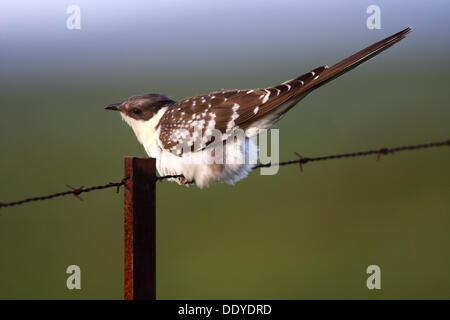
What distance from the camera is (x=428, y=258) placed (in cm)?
1220

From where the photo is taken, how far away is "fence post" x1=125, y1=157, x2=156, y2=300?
3125 mm

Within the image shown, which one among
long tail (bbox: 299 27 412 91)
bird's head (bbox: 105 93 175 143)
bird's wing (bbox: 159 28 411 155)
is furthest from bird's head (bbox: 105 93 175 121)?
long tail (bbox: 299 27 412 91)

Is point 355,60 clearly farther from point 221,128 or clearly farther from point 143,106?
point 143,106

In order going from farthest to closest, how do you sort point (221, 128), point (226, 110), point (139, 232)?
point (226, 110)
point (221, 128)
point (139, 232)

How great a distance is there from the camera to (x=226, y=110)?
4.63m

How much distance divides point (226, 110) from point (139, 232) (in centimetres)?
177

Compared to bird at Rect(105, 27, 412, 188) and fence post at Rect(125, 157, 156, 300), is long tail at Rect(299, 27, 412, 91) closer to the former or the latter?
bird at Rect(105, 27, 412, 188)

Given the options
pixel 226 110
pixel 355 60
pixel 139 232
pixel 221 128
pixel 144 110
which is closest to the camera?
pixel 139 232

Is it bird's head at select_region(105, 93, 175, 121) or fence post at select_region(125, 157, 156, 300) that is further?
bird's head at select_region(105, 93, 175, 121)

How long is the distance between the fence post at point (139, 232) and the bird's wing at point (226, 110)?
1.34 meters

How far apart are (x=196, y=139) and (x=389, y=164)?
13.6 metres

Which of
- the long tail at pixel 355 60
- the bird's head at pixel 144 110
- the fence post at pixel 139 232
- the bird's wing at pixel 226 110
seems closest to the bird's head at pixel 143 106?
the bird's head at pixel 144 110

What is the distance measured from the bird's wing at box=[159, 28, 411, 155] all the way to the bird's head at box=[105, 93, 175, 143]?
0.75 ft

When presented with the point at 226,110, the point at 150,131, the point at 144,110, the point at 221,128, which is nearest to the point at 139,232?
the point at 221,128
